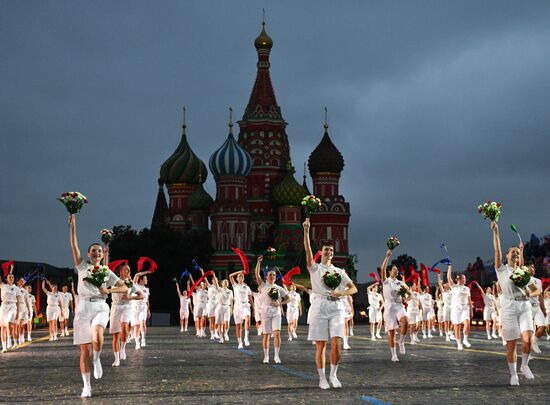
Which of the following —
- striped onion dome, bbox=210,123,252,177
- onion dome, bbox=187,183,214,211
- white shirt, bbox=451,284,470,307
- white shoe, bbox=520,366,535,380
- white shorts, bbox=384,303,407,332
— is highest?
striped onion dome, bbox=210,123,252,177

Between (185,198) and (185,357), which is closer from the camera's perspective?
(185,357)

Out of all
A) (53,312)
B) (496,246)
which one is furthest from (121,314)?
(53,312)

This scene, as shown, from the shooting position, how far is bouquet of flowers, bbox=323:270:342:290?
45.8 feet

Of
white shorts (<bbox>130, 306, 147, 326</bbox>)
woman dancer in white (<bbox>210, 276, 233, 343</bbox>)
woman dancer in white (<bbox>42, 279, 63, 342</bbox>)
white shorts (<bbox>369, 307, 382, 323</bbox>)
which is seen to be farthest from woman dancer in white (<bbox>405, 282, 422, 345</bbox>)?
woman dancer in white (<bbox>42, 279, 63, 342</bbox>)

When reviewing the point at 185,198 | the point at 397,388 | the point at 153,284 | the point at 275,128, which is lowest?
the point at 397,388

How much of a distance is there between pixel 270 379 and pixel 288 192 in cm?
8639

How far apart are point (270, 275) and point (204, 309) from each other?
16.2m

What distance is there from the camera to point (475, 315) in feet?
174

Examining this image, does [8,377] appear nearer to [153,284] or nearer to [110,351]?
[110,351]

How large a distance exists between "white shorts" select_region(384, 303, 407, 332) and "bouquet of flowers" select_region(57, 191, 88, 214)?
30.5 feet

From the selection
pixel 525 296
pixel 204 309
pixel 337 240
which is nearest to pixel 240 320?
pixel 204 309

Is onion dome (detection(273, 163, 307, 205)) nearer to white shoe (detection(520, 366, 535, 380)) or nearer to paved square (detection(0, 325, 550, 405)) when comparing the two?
paved square (detection(0, 325, 550, 405))

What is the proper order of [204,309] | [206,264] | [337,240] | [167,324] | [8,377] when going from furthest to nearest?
[337,240]
[206,264]
[167,324]
[204,309]
[8,377]

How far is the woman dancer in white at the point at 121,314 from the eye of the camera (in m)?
19.8
